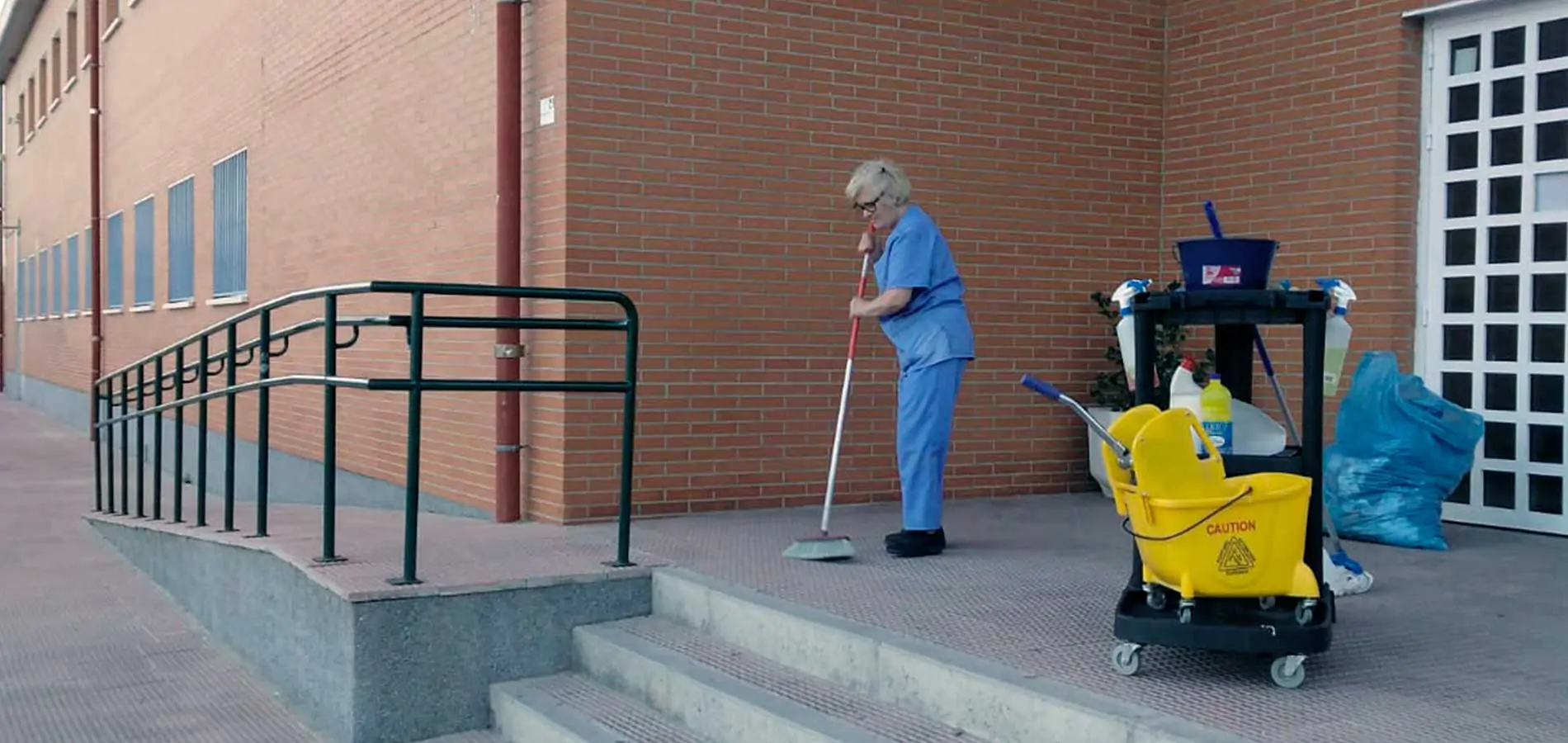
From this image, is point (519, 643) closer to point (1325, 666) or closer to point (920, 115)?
point (1325, 666)

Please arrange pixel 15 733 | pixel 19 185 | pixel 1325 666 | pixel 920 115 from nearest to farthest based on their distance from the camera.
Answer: pixel 1325 666 < pixel 15 733 < pixel 920 115 < pixel 19 185

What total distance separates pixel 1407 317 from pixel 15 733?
646 cm

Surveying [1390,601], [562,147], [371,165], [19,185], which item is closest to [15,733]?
[562,147]

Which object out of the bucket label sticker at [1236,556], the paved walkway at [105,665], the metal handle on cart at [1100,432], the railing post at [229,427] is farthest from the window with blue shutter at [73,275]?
the bucket label sticker at [1236,556]

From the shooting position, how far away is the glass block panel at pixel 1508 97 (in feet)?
23.4

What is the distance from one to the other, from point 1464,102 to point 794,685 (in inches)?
188

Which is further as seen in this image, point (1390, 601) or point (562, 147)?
point (562, 147)

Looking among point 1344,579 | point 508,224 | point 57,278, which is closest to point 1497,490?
point 1344,579

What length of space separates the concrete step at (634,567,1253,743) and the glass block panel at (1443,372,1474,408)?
3.58 m

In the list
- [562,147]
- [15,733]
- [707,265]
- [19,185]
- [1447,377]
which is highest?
[19,185]

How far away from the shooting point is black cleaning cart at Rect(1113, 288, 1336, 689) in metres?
4.12

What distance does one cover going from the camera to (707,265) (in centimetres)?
736

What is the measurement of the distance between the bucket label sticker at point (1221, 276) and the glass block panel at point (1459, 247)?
345 cm

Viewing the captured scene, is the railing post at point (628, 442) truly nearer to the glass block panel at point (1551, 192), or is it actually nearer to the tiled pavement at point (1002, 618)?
the tiled pavement at point (1002, 618)
